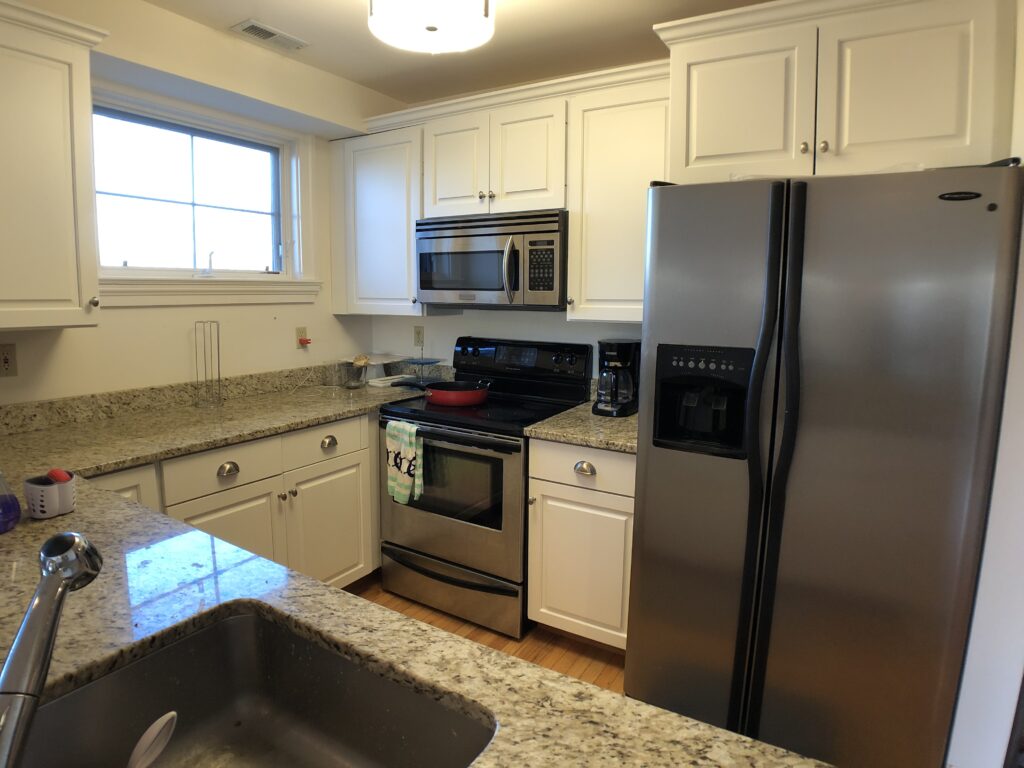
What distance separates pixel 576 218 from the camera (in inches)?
100

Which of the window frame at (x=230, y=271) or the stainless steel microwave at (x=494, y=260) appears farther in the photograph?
the stainless steel microwave at (x=494, y=260)

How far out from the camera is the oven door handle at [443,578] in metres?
2.53

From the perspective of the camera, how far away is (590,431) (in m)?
2.31

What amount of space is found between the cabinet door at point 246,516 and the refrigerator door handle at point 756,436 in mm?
1660

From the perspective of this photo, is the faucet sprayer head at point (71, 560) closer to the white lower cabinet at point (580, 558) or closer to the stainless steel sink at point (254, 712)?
the stainless steel sink at point (254, 712)

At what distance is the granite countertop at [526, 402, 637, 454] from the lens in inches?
86.1

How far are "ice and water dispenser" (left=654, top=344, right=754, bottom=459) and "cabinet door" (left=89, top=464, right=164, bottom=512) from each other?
1.56 meters

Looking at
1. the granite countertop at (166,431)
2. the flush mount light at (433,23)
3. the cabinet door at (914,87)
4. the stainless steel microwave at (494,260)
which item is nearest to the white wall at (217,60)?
the stainless steel microwave at (494,260)

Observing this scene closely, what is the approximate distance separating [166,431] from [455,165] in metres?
1.61

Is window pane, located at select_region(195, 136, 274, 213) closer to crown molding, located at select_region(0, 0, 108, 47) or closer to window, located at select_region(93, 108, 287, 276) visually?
window, located at select_region(93, 108, 287, 276)

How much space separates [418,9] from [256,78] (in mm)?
1365

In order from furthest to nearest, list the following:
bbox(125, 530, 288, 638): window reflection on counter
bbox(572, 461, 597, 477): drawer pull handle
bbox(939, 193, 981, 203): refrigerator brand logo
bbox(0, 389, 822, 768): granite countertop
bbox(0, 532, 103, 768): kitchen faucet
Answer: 1. bbox(572, 461, 597, 477): drawer pull handle
2. bbox(939, 193, 981, 203): refrigerator brand logo
3. bbox(125, 530, 288, 638): window reflection on counter
4. bbox(0, 389, 822, 768): granite countertop
5. bbox(0, 532, 103, 768): kitchen faucet

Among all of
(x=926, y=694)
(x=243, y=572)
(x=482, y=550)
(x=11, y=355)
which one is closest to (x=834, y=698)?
(x=926, y=694)

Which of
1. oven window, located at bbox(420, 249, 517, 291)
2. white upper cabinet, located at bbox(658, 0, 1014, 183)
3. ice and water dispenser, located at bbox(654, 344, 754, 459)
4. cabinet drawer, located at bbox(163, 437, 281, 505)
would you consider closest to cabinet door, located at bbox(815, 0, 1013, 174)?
white upper cabinet, located at bbox(658, 0, 1014, 183)
